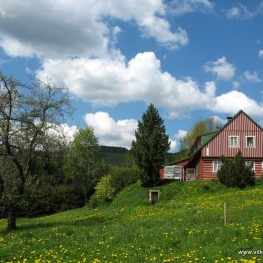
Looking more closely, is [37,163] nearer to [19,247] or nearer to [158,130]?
[19,247]

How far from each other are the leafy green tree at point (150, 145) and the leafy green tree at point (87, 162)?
25.6 metres

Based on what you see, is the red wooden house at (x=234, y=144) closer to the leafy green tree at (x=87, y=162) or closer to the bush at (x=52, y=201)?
the bush at (x=52, y=201)

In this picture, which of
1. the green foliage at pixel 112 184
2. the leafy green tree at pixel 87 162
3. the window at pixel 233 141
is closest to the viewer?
the green foliage at pixel 112 184

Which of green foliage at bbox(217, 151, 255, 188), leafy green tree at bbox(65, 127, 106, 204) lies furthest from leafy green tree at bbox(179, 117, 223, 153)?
green foliage at bbox(217, 151, 255, 188)

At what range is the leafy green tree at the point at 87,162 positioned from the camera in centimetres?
7462

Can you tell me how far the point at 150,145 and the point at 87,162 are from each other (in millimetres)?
33269

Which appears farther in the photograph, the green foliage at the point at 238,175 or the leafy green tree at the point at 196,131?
the leafy green tree at the point at 196,131

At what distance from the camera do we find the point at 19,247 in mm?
16266

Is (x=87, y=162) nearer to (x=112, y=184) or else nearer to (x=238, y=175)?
(x=112, y=184)

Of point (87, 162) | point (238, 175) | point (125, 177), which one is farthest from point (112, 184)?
point (87, 162)

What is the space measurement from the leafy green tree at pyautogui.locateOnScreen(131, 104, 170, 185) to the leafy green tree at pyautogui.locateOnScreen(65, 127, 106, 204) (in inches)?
1008

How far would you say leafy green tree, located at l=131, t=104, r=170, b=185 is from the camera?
1801 inches

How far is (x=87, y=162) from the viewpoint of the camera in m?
77.4

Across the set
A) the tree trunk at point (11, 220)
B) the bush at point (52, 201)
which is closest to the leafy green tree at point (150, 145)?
the bush at point (52, 201)
